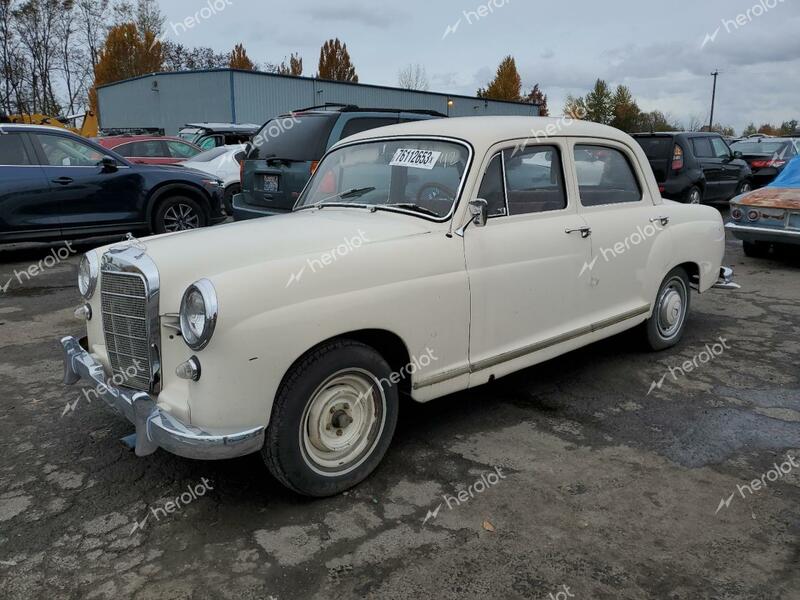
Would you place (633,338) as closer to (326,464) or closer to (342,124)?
→ (326,464)

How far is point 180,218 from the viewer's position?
9562 mm

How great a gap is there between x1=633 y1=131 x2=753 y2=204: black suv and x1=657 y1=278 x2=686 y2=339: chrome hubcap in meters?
7.70

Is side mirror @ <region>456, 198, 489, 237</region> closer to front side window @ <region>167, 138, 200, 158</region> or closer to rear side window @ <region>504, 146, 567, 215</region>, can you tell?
rear side window @ <region>504, 146, 567, 215</region>

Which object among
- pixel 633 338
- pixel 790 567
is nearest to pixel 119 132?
pixel 633 338

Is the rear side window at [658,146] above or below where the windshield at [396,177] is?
above

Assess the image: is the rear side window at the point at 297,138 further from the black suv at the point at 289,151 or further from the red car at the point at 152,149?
the red car at the point at 152,149

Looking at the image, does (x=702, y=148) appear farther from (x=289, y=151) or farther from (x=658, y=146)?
(x=289, y=151)

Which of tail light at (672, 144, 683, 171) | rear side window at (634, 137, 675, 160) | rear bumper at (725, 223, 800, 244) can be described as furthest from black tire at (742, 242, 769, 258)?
rear side window at (634, 137, 675, 160)

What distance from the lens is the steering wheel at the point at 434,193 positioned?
11.9 feet

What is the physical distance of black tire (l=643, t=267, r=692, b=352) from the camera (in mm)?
5113

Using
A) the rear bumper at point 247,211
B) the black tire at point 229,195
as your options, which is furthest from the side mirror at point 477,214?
the black tire at point 229,195

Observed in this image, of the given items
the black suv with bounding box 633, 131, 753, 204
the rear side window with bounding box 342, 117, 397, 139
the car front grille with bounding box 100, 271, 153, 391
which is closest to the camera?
the car front grille with bounding box 100, 271, 153, 391

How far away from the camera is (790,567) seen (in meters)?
2.62

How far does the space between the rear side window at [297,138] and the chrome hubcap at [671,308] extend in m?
4.05
